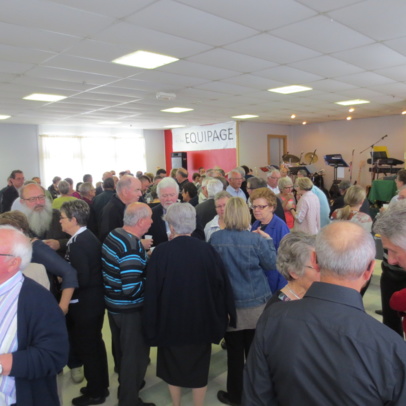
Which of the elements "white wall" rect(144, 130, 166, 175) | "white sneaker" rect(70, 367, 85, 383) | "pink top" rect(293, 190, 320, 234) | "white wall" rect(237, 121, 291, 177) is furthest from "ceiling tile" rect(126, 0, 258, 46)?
"white wall" rect(144, 130, 166, 175)

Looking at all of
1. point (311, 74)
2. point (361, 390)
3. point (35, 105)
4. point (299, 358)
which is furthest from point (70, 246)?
point (35, 105)

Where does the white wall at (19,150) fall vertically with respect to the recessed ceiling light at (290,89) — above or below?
below

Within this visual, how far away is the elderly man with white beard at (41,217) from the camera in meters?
2.94

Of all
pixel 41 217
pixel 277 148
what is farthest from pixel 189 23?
pixel 277 148

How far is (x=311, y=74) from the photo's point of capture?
5.48 metres

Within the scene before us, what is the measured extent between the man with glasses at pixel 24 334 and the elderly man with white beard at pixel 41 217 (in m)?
1.45

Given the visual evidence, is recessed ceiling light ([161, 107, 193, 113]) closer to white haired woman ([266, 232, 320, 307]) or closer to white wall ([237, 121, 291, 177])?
white wall ([237, 121, 291, 177])

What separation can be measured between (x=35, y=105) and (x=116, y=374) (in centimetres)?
657

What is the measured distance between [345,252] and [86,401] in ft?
7.82

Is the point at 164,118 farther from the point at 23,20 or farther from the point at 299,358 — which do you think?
the point at 299,358

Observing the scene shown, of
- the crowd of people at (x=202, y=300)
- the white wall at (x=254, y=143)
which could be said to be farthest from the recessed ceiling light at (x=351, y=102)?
the crowd of people at (x=202, y=300)

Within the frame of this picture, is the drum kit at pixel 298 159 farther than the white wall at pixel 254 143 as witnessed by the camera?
Yes

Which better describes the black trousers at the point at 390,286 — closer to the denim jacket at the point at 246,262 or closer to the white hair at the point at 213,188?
the denim jacket at the point at 246,262

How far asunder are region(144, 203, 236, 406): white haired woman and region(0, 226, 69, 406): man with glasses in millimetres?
767
